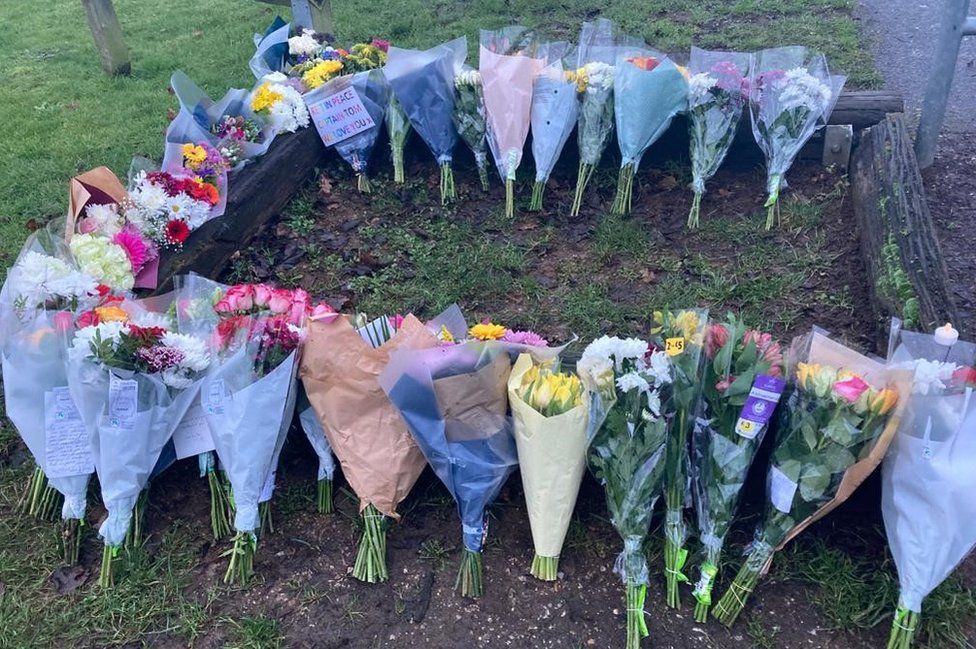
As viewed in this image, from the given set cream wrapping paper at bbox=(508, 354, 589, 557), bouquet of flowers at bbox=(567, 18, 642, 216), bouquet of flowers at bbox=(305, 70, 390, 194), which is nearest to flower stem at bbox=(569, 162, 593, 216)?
bouquet of flowers at bbox=(567, 18, 642, 216)

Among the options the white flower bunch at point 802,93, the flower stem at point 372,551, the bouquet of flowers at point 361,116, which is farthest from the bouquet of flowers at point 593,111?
the flower stem at point 372,551

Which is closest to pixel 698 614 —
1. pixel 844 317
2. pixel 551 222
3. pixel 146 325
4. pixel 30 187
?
pixel 844 317

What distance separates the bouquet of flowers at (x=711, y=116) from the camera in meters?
4.31

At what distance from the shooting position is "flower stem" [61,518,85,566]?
270cm

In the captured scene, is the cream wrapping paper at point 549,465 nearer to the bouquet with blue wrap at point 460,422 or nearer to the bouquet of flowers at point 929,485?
the bouquet with blue wrap at point 460,422

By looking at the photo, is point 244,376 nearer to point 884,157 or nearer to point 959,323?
point 959,323

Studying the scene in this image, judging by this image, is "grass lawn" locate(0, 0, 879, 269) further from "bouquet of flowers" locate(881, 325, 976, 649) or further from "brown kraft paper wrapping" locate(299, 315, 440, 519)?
"bouquet of flowers" locate(881, 325, 976, 649)

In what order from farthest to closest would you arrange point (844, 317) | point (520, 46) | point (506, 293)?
point (520, 46), point (506, 293), point (844, 317)

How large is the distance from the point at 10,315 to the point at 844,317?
336cm

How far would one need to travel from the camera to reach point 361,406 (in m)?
2.75

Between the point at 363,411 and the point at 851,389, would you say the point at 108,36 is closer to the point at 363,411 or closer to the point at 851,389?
the point at 363,411

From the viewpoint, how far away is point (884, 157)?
403cm

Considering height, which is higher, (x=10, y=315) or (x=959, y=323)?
(x=10, y=315)

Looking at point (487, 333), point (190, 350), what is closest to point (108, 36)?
point (190, 350)
